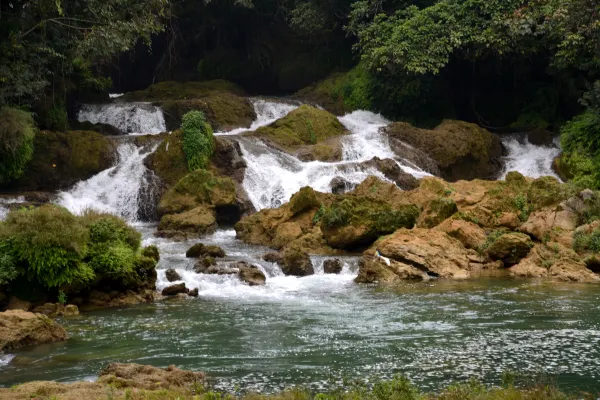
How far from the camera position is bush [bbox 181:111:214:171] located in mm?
27531

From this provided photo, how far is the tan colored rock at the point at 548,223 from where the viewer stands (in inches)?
731

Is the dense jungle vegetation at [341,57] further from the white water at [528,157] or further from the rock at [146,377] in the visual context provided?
the rock at [146,377]

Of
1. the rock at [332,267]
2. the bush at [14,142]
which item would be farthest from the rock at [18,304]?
the bush at [14,142]

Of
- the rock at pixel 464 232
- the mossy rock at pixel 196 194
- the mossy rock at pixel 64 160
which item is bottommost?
the rock at pixel 464 232

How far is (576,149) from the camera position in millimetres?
28656

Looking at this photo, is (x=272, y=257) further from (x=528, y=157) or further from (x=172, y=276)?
(x=528, y=157)

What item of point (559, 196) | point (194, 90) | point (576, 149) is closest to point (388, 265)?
point (559, 196)

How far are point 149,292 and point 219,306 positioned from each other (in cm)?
169

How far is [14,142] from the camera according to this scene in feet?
81.5

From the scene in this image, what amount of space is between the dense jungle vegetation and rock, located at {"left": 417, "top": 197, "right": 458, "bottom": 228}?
6.97 m

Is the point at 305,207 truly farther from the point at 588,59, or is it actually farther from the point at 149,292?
the point at 588,59

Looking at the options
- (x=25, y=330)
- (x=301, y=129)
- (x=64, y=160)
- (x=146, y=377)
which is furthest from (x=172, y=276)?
(x=301, y=129)

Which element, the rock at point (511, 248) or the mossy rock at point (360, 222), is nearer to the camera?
the rock at point (511, 248)

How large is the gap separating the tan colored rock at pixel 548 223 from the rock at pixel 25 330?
11.5 metres
